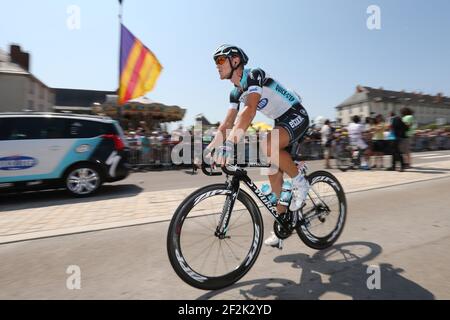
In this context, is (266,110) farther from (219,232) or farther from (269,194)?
(219,232)

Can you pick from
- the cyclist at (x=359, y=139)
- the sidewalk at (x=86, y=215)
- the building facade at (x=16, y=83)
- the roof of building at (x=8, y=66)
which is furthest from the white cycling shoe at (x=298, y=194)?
the roof of building at (x=8, y=66)

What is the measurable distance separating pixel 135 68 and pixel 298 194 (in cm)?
1403

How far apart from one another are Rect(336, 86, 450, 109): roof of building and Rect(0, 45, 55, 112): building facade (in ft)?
257

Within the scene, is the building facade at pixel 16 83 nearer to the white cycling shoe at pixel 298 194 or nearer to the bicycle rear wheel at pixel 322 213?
the bicycle rear wheel at pixel 322 213

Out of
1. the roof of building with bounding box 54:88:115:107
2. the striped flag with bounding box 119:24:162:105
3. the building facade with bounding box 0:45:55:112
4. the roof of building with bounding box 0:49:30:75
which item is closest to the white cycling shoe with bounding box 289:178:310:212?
the striped flag with bounding box 119:24:162:105

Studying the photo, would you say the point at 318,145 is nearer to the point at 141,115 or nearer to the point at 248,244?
the point at 141,115

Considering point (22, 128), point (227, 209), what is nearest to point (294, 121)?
point (227, 209)

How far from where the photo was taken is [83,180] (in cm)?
731

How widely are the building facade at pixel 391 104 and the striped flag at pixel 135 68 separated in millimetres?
75521

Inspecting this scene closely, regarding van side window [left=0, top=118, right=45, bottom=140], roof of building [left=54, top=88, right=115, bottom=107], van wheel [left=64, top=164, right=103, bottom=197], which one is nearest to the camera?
van side window [left=0, top=118, right=45, bottom=140]

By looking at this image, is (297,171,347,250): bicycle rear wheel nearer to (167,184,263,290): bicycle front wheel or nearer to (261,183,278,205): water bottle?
(261,183,278,205): water bottle

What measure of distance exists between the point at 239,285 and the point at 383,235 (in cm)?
225

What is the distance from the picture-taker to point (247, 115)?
2875 millimetres

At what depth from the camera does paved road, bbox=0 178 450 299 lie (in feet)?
8.67
